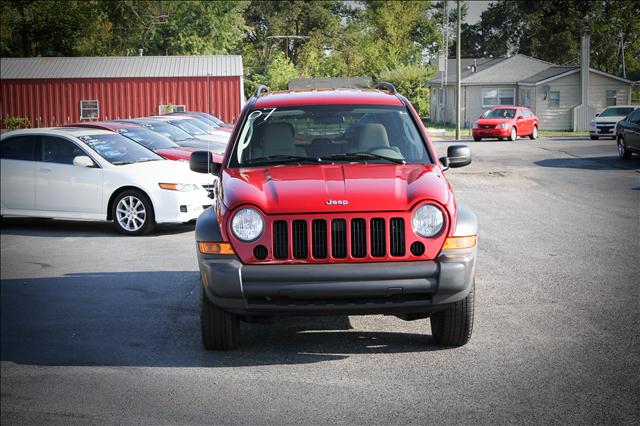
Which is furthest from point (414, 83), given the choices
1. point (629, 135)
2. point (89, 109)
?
point (629, 135)

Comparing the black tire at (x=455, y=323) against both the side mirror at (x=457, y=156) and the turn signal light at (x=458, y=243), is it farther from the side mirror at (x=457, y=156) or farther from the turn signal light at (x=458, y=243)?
the side mirror at (x=457, y=156)

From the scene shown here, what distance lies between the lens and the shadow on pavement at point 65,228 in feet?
44.9

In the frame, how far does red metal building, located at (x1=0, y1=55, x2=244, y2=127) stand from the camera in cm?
4616

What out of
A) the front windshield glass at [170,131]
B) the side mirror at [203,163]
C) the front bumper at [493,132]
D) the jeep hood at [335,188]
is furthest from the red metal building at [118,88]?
the jeep hood at [335,188]

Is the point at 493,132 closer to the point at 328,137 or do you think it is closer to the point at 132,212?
the point at 132,212

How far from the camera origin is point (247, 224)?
627 centimetres

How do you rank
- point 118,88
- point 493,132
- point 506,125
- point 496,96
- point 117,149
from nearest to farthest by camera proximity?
1. point 117,149
2. point 493,132
3. point 506,125
4. point 118,88
5. point 496,96

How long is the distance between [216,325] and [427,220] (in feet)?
5.29

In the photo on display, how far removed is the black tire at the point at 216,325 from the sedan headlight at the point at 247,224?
0.53 metres

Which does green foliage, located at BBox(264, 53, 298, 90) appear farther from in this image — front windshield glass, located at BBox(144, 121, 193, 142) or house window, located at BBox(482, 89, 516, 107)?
front windshield glass, located at BBox(144, 121, 193, 142)

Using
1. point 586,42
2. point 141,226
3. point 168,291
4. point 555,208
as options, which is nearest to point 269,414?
point 168,291

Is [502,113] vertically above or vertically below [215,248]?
above

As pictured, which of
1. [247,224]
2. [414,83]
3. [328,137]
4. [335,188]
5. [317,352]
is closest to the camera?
[247,224]

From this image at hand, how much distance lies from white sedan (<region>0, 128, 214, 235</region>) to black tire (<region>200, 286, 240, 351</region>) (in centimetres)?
660
